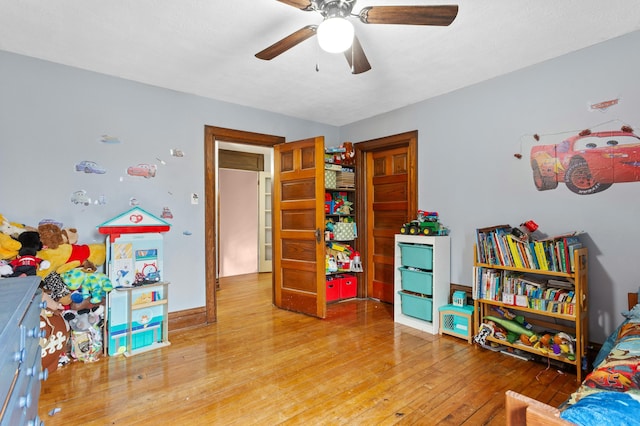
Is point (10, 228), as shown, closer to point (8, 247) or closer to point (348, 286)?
point (8, 247)

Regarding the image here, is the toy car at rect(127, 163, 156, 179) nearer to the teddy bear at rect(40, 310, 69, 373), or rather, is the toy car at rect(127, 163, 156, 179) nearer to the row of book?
the teddy bear at rect(40, 310, 69, 373)

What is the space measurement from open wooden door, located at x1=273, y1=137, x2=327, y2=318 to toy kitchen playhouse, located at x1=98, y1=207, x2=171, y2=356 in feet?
4.67

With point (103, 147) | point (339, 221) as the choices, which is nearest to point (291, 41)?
point (103, 147)

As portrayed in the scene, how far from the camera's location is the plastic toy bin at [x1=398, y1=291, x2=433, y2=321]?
133 inches

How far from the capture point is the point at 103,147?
2994 mm

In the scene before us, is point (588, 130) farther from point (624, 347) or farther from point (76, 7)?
point (76, 7)

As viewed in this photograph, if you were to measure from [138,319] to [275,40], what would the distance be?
2647 mm

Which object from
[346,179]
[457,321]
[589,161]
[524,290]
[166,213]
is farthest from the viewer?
[346,179]

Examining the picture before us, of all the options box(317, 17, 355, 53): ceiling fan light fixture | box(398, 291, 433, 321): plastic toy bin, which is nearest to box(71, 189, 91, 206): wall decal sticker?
box(317, 17, 355, 53): ceiling fan light fixture

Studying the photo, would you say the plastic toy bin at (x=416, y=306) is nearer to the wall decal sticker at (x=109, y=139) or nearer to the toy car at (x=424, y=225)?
the toy car at (x=424, y=225)

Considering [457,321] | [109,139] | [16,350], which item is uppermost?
[109,139]

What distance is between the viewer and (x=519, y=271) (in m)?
2.80

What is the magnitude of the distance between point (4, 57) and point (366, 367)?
3756 mm

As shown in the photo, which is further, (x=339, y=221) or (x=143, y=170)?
(x=339, y=221)
